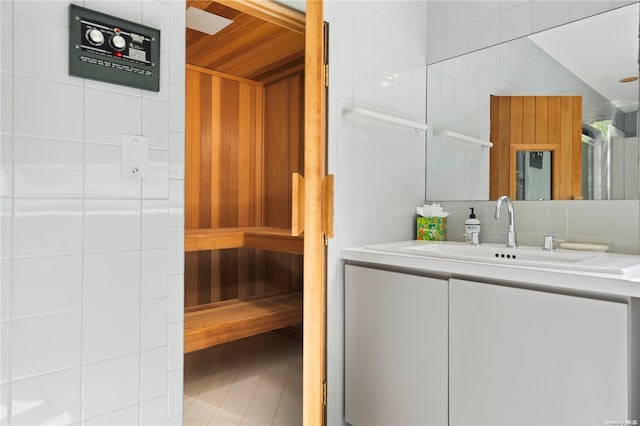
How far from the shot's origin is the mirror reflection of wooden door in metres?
1.82

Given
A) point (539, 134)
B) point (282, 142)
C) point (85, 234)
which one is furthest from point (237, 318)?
point (539, 134)

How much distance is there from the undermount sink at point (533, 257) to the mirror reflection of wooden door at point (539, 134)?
0.32m

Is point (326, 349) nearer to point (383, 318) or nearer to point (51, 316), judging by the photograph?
point (383, 318)

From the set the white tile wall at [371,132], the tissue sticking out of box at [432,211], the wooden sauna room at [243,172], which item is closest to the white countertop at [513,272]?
the white tile wall at [371,132]

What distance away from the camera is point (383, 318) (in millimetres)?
1668

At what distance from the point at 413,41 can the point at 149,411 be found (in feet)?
7.10

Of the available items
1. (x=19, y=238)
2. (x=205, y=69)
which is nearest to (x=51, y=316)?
(x=19, y=238)

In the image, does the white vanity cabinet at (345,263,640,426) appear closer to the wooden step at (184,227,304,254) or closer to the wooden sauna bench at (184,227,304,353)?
the wooden step at (184,227,304,254)

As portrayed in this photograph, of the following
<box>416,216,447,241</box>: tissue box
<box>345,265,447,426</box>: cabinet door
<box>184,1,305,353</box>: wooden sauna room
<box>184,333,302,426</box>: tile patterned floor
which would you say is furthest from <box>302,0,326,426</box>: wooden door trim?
<box>416,216,447,241</box>: tissue box

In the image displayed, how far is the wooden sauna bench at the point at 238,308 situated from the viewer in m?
1.84

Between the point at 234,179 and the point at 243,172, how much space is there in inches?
3.5

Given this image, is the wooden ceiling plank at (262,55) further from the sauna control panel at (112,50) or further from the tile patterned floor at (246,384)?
the tile patterned floor at (246,384)

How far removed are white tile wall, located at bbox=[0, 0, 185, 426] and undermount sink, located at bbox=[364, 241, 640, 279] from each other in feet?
3.09

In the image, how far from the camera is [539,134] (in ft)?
6.35
